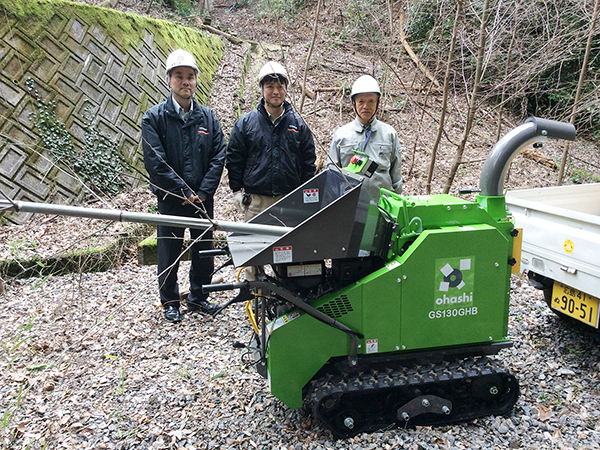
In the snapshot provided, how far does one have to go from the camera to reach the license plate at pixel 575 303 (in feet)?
11.2

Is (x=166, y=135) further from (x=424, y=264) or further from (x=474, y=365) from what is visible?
(x=474, y=365)

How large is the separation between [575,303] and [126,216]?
3342 millimetres

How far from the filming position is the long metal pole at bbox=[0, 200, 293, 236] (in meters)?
2.07

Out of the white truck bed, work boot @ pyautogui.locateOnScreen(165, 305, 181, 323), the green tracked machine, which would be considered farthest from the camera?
work boot @ pyautogui.locateOnScreen(165, 305, 181, 323)

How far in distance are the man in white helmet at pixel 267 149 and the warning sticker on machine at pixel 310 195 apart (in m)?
0.78

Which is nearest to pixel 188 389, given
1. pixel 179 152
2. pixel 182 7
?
pixel 179 152

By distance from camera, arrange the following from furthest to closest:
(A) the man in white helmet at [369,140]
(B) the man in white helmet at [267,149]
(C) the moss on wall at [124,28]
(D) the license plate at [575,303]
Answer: (C) the moss on wall at [124,28] → (B) the man in white helmet at [267,149] → (A) the man in white helmet at [369,140] → (D) the license plate at [575,303]

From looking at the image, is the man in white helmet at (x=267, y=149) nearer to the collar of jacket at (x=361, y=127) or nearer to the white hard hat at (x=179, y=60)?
the collar of jacket at (x=361, y=127)

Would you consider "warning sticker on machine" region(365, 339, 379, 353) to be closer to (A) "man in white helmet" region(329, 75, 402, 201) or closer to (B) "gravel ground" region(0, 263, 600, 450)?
(B) "gravel ground" region(0, 263, 600, 450)

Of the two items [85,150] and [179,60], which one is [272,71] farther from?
[85,150]

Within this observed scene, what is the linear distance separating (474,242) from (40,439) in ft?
9.92

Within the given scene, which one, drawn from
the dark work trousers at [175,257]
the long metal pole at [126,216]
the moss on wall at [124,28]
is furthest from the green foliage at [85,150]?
the long metal pole at [126,216]

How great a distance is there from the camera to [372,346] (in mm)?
2865

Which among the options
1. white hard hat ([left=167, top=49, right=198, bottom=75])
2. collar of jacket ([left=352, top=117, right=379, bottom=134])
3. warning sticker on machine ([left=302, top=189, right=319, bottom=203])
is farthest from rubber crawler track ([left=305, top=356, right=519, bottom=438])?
white hard hat ([left=167, top=49, right=198, bottom=75])
